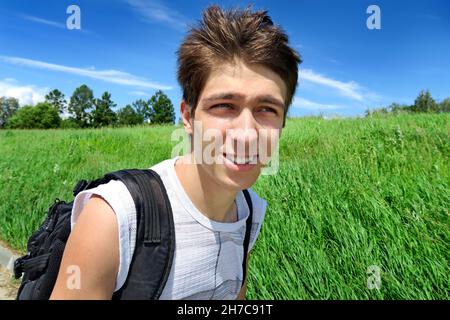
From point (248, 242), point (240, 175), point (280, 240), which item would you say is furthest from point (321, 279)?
point (240, 175)

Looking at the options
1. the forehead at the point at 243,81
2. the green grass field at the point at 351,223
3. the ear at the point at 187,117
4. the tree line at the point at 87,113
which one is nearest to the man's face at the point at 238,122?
the forehead at the point at 243,81

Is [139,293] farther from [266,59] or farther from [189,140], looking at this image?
[266,59]

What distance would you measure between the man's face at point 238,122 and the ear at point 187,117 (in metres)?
0.16

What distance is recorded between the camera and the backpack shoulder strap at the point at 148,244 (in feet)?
4.72

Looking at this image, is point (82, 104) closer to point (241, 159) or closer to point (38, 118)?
point (38, 118)

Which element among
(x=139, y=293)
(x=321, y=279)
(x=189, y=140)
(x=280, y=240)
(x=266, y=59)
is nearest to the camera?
(x=139, y=293)

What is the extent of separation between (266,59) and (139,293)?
1.10 m

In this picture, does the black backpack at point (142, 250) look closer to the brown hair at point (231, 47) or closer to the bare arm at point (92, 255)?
the bare arm at point (92, 255)

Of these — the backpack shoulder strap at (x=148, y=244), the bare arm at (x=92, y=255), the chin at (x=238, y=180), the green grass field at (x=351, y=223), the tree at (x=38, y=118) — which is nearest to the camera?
the bare arm at (x=92, y=255)

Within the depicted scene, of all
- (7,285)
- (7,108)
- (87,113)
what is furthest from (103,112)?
(7,285)

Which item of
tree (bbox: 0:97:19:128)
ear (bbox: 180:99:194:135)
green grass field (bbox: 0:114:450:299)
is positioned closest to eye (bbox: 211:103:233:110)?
ear (bbox: 180:99:194:135)

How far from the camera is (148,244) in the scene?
57.0 inches

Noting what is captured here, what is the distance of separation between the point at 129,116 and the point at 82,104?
11.6 m
